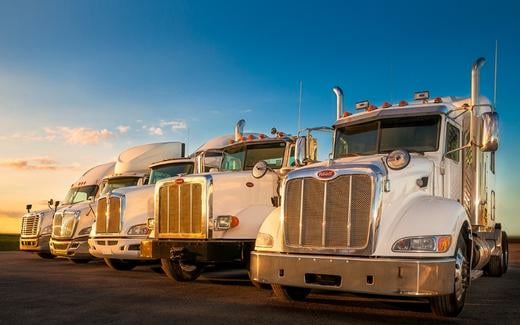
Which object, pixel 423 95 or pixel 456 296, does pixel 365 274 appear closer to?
pixel 456 296

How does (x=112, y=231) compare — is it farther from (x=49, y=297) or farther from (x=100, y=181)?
(x=100, y=181)

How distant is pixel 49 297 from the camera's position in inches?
→ 386

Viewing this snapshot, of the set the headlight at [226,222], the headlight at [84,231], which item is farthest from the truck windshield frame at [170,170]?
the headlight at [226,222]

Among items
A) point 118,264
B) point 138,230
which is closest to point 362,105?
point 138,230

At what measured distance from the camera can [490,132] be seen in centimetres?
862

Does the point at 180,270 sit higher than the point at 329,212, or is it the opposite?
the point at 329,212

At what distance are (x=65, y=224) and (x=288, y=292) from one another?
9832 mm

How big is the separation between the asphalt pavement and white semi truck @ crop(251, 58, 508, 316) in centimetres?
41

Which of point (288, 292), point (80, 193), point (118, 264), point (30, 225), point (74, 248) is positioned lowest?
point (118, 264)

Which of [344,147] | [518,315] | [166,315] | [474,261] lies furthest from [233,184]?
[518,315]

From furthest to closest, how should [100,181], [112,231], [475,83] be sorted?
[100,181]
[112,231]
[475,83]

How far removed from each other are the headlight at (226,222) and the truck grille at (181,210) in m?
0.28

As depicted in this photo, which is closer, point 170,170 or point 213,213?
point 213,213

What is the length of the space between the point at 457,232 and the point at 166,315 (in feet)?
12.5
